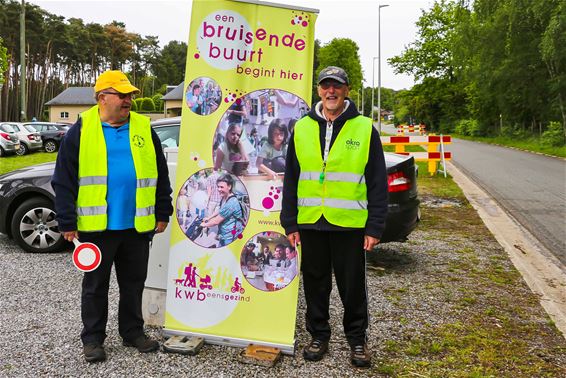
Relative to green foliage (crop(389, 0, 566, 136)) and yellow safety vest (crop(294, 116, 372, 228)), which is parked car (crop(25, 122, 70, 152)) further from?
yellow safety vest (crop(294, 116, 372, 228))

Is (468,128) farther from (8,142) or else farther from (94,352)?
(94,352)

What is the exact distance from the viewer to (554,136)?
2877 centimetres

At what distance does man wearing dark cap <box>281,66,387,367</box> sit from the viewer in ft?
11.4

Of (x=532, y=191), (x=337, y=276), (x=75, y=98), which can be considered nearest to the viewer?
(x=337, y=276)

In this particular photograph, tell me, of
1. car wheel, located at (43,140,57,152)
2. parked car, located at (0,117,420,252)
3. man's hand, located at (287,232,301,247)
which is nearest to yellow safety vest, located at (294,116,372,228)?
man's hand, located at (287,232,301,247)

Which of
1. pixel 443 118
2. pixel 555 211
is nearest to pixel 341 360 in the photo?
pixel 555 211

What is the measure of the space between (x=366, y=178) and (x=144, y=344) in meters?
1.88

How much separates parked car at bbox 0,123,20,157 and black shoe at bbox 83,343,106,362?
21934 mm

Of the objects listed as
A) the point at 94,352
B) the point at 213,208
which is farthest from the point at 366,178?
the point at 94,352

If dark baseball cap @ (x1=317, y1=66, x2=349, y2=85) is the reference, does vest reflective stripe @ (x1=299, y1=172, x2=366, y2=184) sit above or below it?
below

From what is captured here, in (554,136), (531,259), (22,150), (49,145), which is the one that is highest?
(554,136)

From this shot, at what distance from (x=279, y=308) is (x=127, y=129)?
160 cm

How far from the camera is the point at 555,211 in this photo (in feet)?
31.9

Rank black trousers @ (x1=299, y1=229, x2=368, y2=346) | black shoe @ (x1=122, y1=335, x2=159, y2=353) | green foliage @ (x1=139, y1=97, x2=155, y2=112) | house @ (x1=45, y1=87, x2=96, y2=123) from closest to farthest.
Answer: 1. black trousers @ (x1=299, y1=229, x2=368, y2=346)
2. black shoe @ (x1=122, y1=335, x2=159, y2=353)
3. green foliage @ (x1=139, y1=97, x2=155, y2=112)
4. house @ (x1=45, y1=87, x2=96, y2=123)
